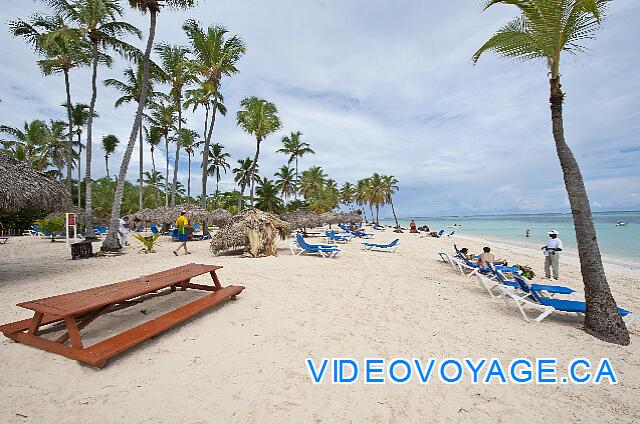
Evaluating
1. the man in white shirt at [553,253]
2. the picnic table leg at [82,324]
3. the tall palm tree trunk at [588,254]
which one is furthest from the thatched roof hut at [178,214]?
the tall palm tree trunk at [588,254]

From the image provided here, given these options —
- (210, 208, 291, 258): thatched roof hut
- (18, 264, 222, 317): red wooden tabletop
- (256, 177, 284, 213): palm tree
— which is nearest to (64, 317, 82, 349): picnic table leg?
(18, 264, 222, 317): red wooden tabletop

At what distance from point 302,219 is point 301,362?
16.3 metres

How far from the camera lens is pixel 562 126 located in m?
4.72

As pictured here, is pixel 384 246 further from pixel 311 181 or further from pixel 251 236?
pixel 311 181

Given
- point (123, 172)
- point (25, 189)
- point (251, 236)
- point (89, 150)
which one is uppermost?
point (89, 150)

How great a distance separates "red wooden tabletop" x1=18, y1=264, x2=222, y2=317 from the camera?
2.95 meters

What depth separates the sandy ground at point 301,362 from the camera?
8.20 feet

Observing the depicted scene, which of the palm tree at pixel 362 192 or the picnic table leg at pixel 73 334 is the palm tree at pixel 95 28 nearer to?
the picnic table leg at pixel 73 334

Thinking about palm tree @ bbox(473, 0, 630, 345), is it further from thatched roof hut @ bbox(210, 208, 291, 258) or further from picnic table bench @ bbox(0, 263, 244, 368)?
thatched roof hut @ bbox(210, 208, 291, 258)

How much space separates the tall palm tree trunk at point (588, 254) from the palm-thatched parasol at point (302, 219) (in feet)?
49.9

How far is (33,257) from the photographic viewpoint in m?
10.9

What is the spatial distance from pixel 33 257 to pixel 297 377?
525 inches

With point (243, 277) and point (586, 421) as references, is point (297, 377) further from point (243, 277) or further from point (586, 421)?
point (243, 277)

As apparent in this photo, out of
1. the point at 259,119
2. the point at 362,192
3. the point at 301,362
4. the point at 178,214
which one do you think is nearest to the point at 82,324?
the point at 301,362
